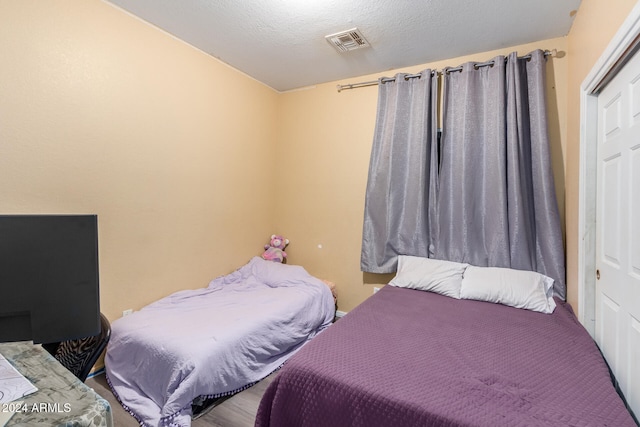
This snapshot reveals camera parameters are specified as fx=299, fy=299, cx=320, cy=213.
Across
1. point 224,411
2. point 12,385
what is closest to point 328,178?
point 224,411

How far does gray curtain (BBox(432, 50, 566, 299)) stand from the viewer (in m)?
2.27

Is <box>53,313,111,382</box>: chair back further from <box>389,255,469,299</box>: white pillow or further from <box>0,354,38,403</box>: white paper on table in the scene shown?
<box>389,255,469,299</box>: white pillow

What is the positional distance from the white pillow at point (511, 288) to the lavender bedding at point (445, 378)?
8.9 inches

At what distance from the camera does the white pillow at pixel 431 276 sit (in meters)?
2.37

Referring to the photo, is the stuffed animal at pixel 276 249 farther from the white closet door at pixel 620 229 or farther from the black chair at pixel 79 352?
the white closet door at pixel 620 229

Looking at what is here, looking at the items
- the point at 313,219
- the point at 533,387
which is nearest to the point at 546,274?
the point at 533,387

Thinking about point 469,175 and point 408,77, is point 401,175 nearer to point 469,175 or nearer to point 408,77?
point 469,175

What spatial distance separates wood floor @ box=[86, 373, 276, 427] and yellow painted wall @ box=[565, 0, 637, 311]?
85.7 inches

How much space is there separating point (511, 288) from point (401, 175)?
4.17ft

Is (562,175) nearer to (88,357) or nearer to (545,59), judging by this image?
(545,59)

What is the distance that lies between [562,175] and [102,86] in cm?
341

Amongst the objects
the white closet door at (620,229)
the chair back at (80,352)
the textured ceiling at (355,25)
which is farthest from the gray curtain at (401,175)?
the chair back at (80,352)

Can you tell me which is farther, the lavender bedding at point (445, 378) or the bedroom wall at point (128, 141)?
the bedroom wall at point (128, 141)

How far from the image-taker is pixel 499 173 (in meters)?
2.36
